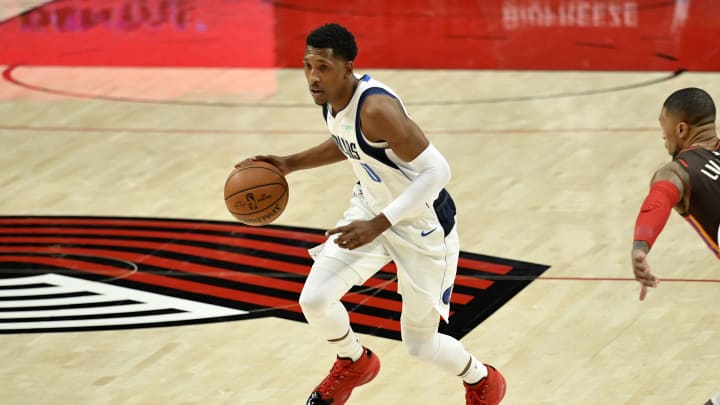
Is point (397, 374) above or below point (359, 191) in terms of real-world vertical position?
below

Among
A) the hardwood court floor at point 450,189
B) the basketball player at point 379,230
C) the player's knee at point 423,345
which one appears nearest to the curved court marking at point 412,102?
the hardwood court floor at point 450,189

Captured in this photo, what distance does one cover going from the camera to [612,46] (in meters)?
13.0

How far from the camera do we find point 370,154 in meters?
5.26

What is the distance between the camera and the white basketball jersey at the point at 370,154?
17.2ft

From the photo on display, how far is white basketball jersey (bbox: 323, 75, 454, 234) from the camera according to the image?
5.25 m

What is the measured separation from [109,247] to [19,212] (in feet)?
3.82

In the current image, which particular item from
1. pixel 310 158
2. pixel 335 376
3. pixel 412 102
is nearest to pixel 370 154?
pixel 310 158

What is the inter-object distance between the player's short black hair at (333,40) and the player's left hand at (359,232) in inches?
28.2

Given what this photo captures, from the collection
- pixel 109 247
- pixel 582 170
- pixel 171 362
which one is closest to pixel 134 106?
pixel 109 247

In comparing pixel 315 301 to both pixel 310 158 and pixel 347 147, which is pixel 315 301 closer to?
pixel 347 147

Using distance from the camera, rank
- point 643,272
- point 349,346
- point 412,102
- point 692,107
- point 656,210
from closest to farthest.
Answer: point 643,272, point 656,210, point 692,107, point 349,346, point 412,102

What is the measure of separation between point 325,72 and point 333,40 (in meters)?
0.13

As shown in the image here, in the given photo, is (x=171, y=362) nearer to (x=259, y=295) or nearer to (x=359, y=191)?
(x=259, y=295)

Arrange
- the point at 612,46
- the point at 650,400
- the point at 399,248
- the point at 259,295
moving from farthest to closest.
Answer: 1. the point at 612,46
2. the point at 259,295
3. the point at 650,400
4. the point at 399,248
